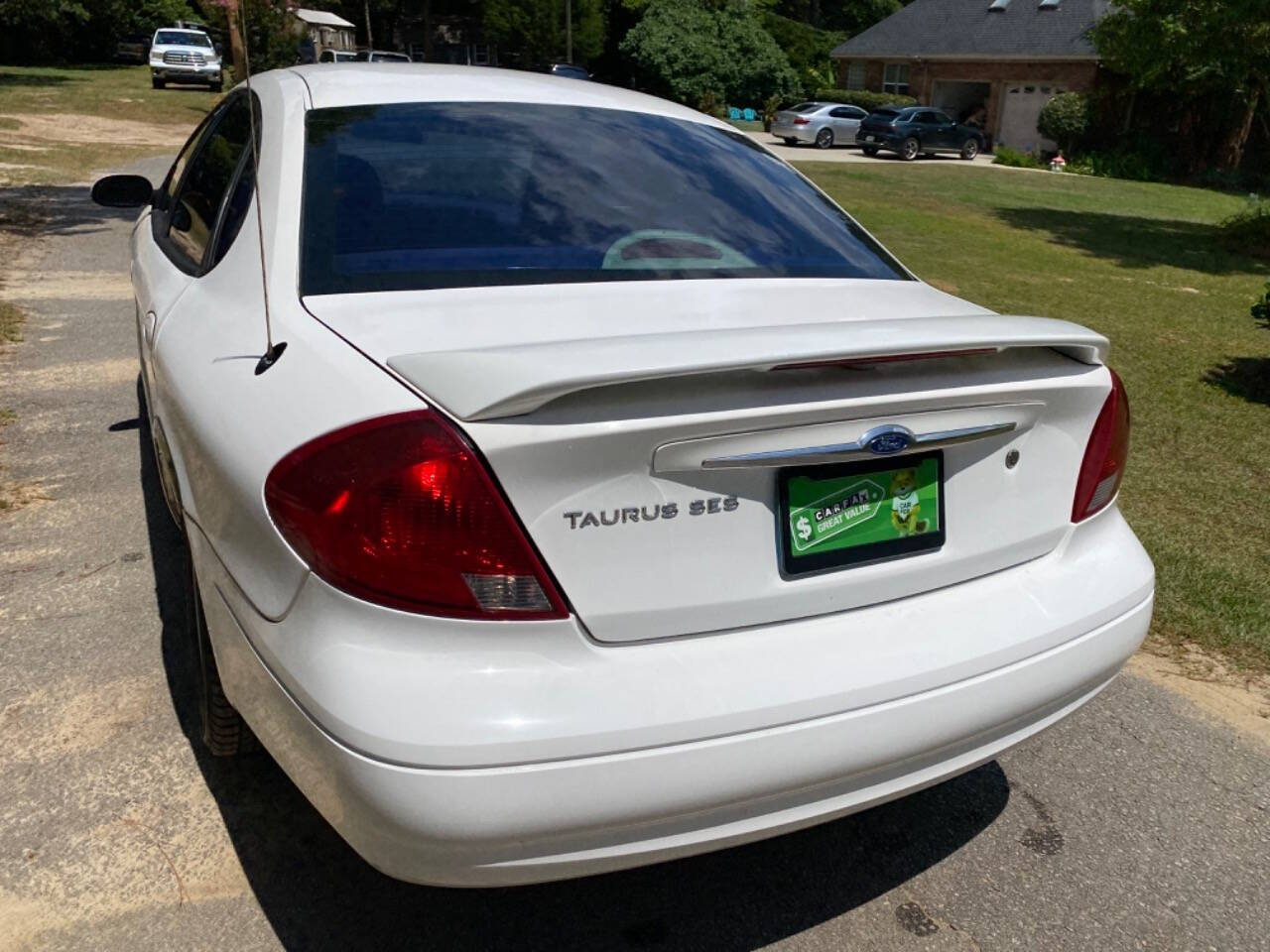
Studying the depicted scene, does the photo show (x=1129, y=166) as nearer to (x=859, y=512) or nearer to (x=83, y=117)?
(x=83, y=117)

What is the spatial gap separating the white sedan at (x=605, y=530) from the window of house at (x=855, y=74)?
155ft

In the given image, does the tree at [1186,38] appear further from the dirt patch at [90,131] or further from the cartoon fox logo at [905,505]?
the dirt patch at [90,131]

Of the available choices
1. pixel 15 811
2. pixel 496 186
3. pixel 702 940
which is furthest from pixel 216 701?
pixel 496 186

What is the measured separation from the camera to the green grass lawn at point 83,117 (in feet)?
50.8

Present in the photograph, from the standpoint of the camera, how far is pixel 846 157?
30344 millimetres

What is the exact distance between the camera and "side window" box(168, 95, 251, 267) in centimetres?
306

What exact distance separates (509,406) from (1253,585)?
3.63 metres

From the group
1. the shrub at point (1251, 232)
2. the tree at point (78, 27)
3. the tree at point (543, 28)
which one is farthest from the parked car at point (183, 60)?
the shrub at point (1251, 232)

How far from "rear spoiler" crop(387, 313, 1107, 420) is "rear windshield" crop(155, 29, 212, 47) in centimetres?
3509

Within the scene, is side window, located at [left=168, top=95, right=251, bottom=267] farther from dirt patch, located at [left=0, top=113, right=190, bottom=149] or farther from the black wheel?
dirt patch, located at [left=0, top=113, right=190, bottom=149]

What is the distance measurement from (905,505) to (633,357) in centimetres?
66

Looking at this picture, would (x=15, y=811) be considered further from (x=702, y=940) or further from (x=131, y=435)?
(x=131, y=435)

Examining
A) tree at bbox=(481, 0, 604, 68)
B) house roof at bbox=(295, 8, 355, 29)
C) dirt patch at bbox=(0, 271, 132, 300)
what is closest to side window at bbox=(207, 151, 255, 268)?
dirt patch at bbox=(0, 271, 132, 300)

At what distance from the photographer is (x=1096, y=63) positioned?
3541cm
